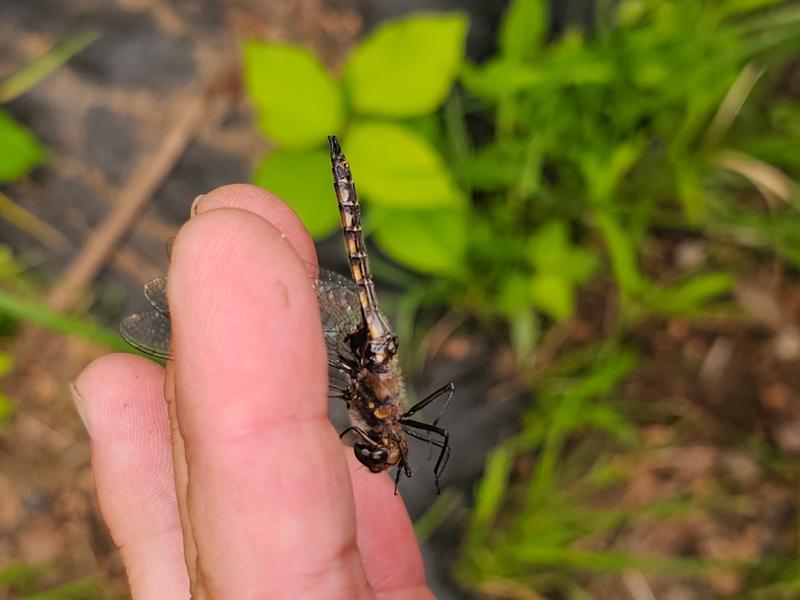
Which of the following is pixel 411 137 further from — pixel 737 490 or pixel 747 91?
pixel 737 490

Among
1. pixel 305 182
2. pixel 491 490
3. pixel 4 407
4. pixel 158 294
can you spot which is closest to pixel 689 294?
pixel 491 490

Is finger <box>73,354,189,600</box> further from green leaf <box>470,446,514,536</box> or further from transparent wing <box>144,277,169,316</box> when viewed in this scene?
green leaf <box>470,446,514,536</box>

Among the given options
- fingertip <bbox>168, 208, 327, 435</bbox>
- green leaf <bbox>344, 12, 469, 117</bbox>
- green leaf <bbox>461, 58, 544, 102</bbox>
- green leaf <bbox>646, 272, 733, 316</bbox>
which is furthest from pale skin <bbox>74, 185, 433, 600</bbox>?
green leaf <bbox>646, 272, 733, 316</bbox>

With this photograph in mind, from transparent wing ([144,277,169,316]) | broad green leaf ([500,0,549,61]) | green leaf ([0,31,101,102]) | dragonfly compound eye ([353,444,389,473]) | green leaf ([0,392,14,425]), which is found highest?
green leaf ([0,31,101,102])

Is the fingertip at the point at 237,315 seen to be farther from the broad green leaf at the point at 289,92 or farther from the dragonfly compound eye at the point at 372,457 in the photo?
the broad green leaf at the point at 289,92

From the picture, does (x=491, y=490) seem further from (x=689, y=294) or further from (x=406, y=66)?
(x=406, y=66)

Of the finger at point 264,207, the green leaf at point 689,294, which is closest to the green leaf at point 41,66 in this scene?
the finger at point 264,207

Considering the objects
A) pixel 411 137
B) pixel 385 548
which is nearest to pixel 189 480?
pixel 385 548
